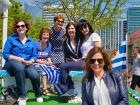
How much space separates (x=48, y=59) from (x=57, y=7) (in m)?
10.2

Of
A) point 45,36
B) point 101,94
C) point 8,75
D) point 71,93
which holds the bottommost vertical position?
point 71,93

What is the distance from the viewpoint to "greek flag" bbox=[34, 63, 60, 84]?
811 centimetres

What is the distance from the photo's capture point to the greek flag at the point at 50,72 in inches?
319

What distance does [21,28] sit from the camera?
7.54 meters

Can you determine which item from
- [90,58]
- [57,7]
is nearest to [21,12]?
[57,7]

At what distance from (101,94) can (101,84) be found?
104 millimetres

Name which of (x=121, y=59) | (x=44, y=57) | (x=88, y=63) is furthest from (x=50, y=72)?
(x=88, y=63)

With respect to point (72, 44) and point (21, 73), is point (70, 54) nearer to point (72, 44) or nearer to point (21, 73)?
point (72, 44)

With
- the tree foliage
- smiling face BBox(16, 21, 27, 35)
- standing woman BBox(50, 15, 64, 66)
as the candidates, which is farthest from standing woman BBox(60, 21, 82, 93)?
the tree foliage

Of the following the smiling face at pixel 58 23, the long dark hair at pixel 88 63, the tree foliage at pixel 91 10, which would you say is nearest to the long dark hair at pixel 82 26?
the smiling face at pixel 58 23

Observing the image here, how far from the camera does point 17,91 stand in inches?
295

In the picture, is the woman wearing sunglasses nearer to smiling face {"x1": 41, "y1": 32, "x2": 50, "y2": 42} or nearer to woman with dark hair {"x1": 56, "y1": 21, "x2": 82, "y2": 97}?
woman with dark hair {"x1": 56, "y1": 21, "x2": 82, "y2": 97}

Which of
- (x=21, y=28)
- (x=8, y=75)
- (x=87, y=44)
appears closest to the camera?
(x=21, y=28)

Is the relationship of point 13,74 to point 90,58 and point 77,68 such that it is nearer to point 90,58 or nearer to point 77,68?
point 77,68
